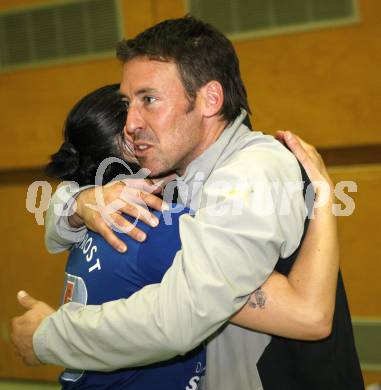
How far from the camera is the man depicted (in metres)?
1.11

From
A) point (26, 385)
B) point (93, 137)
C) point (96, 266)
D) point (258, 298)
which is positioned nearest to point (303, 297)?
point (258, 298)

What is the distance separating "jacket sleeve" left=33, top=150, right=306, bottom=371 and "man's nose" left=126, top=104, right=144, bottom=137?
1.08 ft

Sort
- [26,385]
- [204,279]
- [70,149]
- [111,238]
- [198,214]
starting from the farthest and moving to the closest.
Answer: [26,385]
[70,149]
[111,238]
[198,214]
[204,279]

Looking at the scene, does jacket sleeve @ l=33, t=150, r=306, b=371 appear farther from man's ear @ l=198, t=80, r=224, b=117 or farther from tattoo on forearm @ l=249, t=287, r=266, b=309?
man's ear @ l=198, t=80, r=224, b=117

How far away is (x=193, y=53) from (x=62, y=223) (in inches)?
21.8

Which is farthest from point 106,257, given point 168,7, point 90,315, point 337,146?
point 168,7

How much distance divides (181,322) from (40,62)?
2.53 metres

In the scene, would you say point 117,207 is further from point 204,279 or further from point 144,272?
point 204,279

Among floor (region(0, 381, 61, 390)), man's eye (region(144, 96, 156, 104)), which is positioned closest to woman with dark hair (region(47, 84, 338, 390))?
man's eye (region(144, 96, 156, 104))

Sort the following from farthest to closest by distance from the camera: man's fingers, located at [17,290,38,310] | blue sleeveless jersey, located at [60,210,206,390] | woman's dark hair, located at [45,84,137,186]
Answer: woman's dark hair, located at [45,84,137,186], man's fingers, located at [17,290,38,310], blue sleeveless jersey, located at [60,210,206,390]

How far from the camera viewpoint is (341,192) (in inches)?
115

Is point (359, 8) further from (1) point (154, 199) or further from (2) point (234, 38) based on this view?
(1) point (154, 199)

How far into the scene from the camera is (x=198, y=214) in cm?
119

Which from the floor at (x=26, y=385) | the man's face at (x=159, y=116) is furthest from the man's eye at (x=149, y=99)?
the floor at (x=26, y=385)
